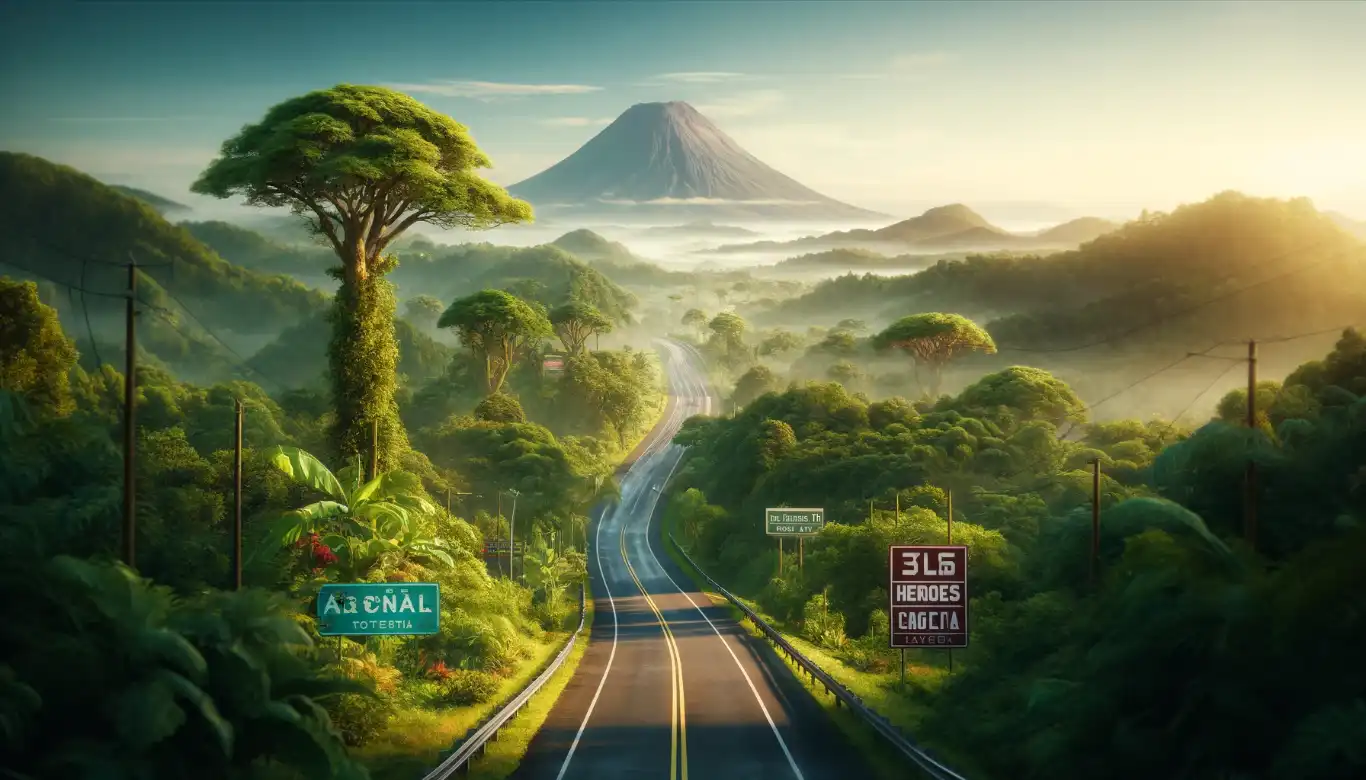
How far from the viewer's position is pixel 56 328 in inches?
2276

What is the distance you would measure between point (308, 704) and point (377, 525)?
20730 mm

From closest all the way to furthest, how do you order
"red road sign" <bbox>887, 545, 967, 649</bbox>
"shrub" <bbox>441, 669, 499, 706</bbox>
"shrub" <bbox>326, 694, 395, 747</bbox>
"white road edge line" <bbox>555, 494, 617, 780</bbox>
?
"white road edge line" <bbox>555, 494, 617, 780</bbox> → "shrub" <bbox>326, 694, 395, 747</bbox> → "red road sign" <bbox>887, 545, 967, 649</bbox> → "shrub" <bbox>441, 669, 499, 706</bbox>

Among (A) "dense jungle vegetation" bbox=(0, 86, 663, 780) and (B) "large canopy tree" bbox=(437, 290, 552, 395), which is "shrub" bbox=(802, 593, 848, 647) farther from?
(B) "large canopy tree" bbox=(437, 290, 552, 395)

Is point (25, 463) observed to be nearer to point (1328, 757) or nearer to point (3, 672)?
point (3, 672)

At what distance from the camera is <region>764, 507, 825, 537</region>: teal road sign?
69938 millimetres

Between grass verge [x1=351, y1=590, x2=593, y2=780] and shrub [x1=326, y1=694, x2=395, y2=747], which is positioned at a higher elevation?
shrub [x1=326, y1=694, x2=395, y2=747]

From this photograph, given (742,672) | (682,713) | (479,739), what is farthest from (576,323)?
(479,739)

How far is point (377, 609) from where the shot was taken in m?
31.2

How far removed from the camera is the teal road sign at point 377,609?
31.0 metres

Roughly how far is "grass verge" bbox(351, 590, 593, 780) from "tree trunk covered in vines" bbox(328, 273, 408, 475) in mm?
10448

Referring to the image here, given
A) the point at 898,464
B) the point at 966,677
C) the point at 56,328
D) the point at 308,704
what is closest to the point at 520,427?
the point at 898,464

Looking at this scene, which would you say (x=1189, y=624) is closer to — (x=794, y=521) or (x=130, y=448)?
(x=130, y=448)

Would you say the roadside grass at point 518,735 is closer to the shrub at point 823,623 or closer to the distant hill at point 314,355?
the shrub at point 823,623

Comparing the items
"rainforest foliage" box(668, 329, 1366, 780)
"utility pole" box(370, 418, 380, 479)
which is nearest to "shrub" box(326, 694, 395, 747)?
"rainforest foliage" box(668, 329, 1366, 780)
